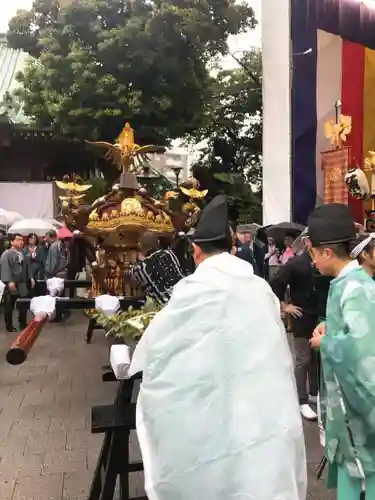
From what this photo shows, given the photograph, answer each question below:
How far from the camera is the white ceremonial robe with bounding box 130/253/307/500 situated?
223 cm

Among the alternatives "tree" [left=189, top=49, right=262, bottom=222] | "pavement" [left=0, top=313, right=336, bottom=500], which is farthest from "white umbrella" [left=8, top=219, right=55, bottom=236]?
"tree" [left=189, top=49, right=262, bottom=222]

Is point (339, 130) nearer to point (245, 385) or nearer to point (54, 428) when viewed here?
point (54, 428)

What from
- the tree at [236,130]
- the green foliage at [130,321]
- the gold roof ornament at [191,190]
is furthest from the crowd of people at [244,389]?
the tree at [236,130]

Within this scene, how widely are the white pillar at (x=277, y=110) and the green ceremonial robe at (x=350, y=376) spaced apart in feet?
22.6

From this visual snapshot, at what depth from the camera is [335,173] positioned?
10.8 m

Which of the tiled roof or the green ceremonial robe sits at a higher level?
the tiled roof

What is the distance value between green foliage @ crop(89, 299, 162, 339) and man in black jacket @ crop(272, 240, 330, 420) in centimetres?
179

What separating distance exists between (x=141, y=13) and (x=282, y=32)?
938cm

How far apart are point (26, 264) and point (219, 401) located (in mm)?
9034

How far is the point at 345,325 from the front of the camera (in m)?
2.29

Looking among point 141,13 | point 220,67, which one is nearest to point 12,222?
point 141,13

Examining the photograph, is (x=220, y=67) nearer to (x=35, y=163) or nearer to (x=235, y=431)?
(x=35, y=163)

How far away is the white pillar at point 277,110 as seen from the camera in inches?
360

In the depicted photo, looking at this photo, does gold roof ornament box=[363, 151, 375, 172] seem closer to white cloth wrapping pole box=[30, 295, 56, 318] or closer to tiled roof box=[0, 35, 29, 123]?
white cloth wrapping pole box=[30, 295, 56, 318]
